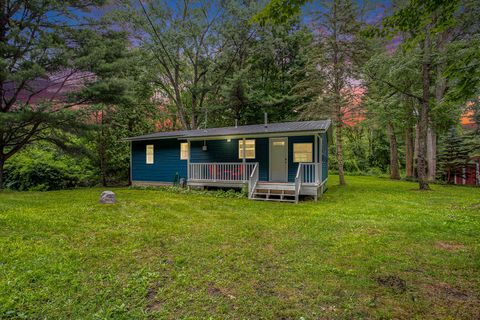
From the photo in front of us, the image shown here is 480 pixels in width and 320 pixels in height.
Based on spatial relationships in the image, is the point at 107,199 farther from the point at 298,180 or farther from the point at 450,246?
the point at 450,246

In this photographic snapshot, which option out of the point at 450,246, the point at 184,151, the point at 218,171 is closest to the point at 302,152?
the point at 218,171

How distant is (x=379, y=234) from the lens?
4906mm

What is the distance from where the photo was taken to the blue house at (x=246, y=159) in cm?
949

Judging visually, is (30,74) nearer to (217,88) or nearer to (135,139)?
(135,139)

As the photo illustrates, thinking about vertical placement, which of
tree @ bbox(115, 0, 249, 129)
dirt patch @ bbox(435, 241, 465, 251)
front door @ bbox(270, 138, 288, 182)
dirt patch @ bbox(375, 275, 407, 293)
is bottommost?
dirt patch @ bbox(375, 275, 407, 293)

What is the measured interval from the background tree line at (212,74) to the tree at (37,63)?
42 millimetres

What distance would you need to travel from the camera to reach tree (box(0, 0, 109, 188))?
29.7ft

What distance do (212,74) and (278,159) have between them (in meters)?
13.0

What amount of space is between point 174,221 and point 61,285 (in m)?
3.09

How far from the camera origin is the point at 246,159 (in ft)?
37.8

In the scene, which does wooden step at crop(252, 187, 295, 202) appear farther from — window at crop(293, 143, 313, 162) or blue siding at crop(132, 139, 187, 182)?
blue siding at crop(132, 139, 187, 182)

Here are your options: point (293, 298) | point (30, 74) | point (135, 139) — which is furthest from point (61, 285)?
point (135, 139)

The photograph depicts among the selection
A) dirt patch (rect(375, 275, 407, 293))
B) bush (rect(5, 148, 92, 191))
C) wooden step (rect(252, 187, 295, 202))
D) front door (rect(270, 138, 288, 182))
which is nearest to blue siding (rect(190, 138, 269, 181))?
front door (rect(270, 138, 288, 182))

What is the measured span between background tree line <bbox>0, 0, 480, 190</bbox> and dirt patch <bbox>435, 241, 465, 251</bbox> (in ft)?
8.23
